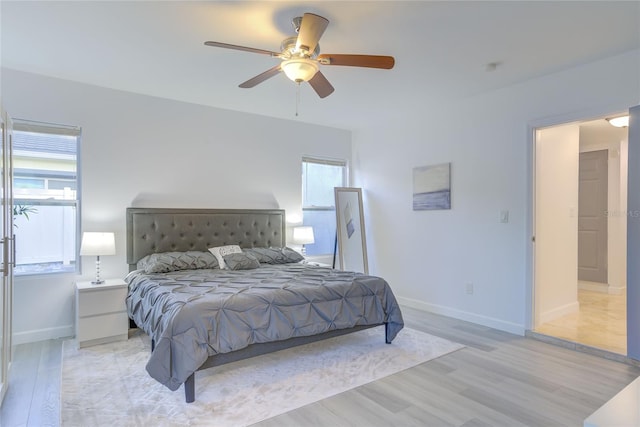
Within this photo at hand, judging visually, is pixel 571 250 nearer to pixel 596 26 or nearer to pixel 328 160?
pixel 596 26

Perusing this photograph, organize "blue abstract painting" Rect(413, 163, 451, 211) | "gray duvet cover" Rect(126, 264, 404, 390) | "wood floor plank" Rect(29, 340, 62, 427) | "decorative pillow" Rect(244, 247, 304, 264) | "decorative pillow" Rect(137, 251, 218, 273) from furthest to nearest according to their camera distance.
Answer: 1. "blue abstract painting" Rect(413, 163, 451, 211)
2. "decorative pillow" Rect(244, 247, 304, 264)
3. "decorative pillow" Rect(137, 251, 218, 273)
4. "gray duvet cover" Rect(126, 264, 404, 390)
5. "wood floor plank" Rect(29, 340, 62, 427)

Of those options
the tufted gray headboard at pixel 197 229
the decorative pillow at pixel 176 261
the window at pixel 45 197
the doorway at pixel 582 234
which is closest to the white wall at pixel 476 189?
the doorway at pixel 582 234

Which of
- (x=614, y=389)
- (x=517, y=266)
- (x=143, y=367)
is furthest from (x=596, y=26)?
(x=143, y=367)

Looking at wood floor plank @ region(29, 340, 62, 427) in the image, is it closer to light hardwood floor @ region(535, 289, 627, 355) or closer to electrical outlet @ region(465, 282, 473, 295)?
electrical outlet @ region(465, 282, 473, 295)

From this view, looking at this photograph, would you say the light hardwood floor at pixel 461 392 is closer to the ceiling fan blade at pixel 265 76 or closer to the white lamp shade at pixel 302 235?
the ceiling fan blade at pixel 265 76

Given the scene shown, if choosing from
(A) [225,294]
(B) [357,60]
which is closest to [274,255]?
(A) [225,294]

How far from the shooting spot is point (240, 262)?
4035mm

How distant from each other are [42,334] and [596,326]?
5706 mm

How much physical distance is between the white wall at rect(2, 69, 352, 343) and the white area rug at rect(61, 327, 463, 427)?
25.9 inches

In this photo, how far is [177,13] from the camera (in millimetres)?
2508

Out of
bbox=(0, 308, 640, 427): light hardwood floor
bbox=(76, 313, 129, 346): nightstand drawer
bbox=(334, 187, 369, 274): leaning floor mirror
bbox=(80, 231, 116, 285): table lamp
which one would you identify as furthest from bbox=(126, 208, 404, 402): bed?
bbox=(334, 187, 369, 274): leaning floor mirror

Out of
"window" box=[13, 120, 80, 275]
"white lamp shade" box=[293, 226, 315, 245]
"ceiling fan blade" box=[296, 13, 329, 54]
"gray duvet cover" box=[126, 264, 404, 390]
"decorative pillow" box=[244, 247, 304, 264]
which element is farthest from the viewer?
"white lamp shade" box=[293, 226, 315, 245]

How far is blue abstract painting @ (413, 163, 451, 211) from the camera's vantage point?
4598 mm

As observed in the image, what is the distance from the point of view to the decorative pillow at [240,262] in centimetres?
401
